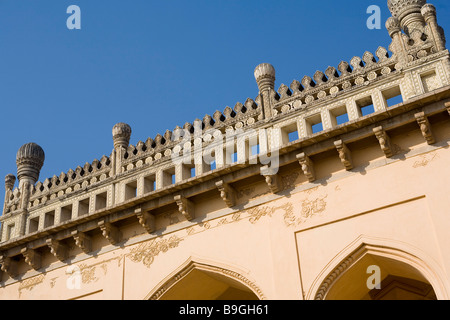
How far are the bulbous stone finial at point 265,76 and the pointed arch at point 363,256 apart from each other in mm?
3029

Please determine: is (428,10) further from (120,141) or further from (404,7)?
(120,141)

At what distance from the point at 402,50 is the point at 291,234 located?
300cm

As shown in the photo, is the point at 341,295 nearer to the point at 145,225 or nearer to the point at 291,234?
the point at 291,234

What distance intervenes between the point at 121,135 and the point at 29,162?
212cm

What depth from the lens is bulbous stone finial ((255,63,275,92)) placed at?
9.11 metres

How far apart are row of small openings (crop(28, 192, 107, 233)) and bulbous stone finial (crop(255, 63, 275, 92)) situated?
3.16 meters

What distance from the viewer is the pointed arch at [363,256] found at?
6.74 m

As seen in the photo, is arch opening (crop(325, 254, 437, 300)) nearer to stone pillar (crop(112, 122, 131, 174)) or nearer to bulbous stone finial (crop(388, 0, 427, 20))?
bulbous stone finial (crop(388, 0, 427, 20))

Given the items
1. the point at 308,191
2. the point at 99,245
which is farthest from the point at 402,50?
the point at 99,245

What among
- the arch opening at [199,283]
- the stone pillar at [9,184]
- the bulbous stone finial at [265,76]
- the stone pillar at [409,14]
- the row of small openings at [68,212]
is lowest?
the arch opening at [199,283]

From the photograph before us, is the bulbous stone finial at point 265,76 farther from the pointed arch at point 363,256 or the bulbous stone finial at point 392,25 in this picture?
the pointed arch at point 363,256

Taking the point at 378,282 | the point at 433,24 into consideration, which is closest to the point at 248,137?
the point at 378,282

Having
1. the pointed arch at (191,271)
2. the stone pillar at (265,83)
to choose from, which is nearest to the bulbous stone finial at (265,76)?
the stone pillar at (265,83)

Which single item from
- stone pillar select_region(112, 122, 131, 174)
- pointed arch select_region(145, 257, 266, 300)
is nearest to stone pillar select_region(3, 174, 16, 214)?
stone pillar select_region(112, 122, 131, 174)
